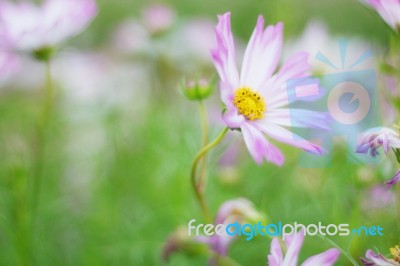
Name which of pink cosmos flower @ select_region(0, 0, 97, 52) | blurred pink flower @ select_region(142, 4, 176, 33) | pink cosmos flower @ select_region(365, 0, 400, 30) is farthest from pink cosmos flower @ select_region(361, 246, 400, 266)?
blurred pink flower @ select_region(142, 4, 176, 33)

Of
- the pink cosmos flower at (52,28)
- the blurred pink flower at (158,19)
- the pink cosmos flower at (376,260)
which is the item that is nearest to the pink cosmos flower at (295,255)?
the pink cosmos flower at (376,260)

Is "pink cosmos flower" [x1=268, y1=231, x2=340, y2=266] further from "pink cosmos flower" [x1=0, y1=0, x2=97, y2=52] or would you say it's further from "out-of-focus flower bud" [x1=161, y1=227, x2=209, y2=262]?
"pink cosmos flower" [x1=0, y1=0, x2=97, y2=52]

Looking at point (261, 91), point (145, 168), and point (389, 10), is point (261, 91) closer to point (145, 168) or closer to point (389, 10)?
point (389, 10)

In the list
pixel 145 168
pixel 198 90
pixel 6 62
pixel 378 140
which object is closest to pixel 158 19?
pixel 145 168

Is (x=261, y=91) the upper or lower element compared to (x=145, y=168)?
upper

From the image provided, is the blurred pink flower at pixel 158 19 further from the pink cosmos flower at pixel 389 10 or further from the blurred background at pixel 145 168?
the pink cosmos flower at pixel 389 10

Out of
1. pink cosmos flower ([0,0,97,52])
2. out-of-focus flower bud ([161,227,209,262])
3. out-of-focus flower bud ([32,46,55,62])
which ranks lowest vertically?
out-of-focus flower bud ([161,227,209,262])
